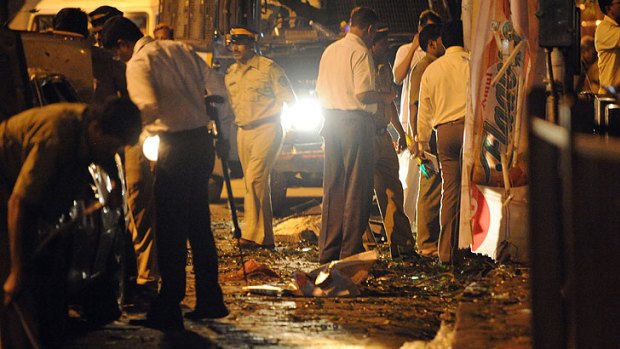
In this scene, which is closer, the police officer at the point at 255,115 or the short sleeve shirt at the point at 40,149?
the short sleeve shirt at the point at 40,149

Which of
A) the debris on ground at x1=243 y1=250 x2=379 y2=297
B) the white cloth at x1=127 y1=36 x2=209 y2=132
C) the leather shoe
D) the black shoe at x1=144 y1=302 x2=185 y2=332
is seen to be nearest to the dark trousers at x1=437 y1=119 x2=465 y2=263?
the debris on ground at x1=243 y1=250 x2=379 y2=297

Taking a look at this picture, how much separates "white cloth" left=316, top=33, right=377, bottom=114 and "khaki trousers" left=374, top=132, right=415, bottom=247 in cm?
88

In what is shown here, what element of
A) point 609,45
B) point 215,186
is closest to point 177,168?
point 609,45

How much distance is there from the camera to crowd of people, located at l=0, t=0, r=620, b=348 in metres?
6.55

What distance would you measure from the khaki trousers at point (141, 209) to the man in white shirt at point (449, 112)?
8.90ft

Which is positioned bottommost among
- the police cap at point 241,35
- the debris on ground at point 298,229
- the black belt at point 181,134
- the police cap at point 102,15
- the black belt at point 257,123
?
the debris on ground at point 298,229

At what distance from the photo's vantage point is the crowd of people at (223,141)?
21.5 feet

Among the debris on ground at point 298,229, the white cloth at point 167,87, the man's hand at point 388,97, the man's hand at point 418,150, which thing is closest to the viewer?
the white cloth at point 167,87

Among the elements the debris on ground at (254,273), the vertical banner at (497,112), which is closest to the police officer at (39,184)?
the debris on ground at (254,273)

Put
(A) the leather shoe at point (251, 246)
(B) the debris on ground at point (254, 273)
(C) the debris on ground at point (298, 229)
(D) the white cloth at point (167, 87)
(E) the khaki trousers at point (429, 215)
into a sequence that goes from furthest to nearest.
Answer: (C) the debris on ground at point (298, 229) < (A) the leather shoe at point (251, 246) < (E) the khaki trousers at point (429, 215) < (B) the debris on ground at point (254, 273) < (D) the white cloth at point (167, 87)

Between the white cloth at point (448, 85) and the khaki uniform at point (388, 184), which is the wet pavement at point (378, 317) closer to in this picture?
the khaki uniform at point (388, 184)

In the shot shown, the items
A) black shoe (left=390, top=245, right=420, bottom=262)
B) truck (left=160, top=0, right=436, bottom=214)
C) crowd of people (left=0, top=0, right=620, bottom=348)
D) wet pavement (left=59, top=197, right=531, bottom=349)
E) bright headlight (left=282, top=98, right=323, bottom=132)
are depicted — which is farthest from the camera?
bright headlight (left=282, top=98, right=323, bottom=132)

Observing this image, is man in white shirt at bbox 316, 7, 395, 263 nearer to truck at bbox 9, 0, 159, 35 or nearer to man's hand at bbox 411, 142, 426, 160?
man's hand at bbox 411, 142, 426, 160

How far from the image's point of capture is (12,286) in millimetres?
6285
